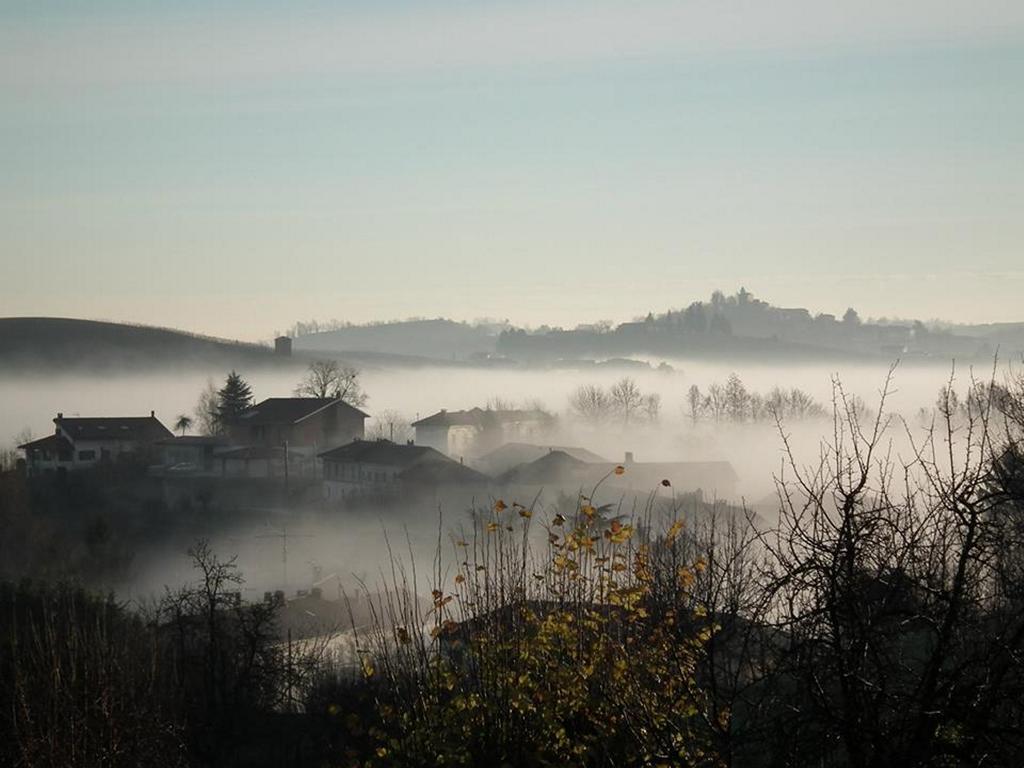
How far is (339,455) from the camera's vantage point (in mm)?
68688

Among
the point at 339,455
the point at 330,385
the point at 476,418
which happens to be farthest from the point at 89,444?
the point at 330,385

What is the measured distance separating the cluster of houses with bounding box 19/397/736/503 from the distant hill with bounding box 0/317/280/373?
50.1m

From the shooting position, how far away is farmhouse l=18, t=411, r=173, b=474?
7562cm

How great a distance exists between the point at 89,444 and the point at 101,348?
5774 cm

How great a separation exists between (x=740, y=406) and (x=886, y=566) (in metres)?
97.7

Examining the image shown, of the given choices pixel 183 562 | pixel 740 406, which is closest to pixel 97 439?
pixel 183 562

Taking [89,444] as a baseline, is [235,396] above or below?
above

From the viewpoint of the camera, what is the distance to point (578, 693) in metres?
9.64

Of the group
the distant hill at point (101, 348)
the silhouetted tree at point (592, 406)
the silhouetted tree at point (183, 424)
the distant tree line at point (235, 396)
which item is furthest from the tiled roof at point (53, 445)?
the distant hill at point (101, 348)

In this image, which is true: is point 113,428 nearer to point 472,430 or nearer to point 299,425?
point 299,425

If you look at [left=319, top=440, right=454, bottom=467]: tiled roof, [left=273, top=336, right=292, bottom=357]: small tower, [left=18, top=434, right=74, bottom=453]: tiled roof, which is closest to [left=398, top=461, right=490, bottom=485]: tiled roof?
[left=319, top=440, right=454, bottom=467]: tiled roof

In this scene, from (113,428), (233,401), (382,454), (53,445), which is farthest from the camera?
(233,401)

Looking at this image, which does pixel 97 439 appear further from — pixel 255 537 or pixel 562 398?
pixel 562 398

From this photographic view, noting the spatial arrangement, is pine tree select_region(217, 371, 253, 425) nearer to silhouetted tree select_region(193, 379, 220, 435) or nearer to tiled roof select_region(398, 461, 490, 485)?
silhouetted tree select_region(193, 379, 220, 435)
